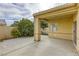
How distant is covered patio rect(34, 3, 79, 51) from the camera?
1131 centimetres

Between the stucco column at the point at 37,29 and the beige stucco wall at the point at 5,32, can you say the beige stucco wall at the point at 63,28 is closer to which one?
the stucco column at the point at 37,29

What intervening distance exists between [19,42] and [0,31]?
5.88 feet

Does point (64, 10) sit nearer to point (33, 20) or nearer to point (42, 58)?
point (42, 58)

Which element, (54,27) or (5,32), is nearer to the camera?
(5,32)

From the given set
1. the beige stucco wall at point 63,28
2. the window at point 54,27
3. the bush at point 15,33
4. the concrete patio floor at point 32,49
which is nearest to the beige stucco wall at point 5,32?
the bush at point 15,33

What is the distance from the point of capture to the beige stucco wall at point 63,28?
15.4 m

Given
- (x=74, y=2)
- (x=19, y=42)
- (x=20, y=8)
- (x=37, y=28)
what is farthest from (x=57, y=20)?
(x=74, y=2)

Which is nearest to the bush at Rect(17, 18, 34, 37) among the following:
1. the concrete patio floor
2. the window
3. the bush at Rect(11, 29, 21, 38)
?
the bush at Rect(11, 29, 21, 38)

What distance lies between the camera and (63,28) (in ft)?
53.7

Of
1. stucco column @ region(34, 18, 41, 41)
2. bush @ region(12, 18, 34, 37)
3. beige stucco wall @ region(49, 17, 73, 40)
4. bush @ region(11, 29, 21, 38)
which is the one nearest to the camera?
bush @ region(11, 29, 21, 38)

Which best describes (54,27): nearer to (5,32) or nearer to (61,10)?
(5,32)

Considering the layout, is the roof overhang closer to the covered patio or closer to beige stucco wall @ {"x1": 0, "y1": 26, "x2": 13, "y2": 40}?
the covered patio

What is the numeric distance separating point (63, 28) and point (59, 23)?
2.73 feet

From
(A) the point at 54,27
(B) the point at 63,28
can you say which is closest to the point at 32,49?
(B) the point at 63,28
